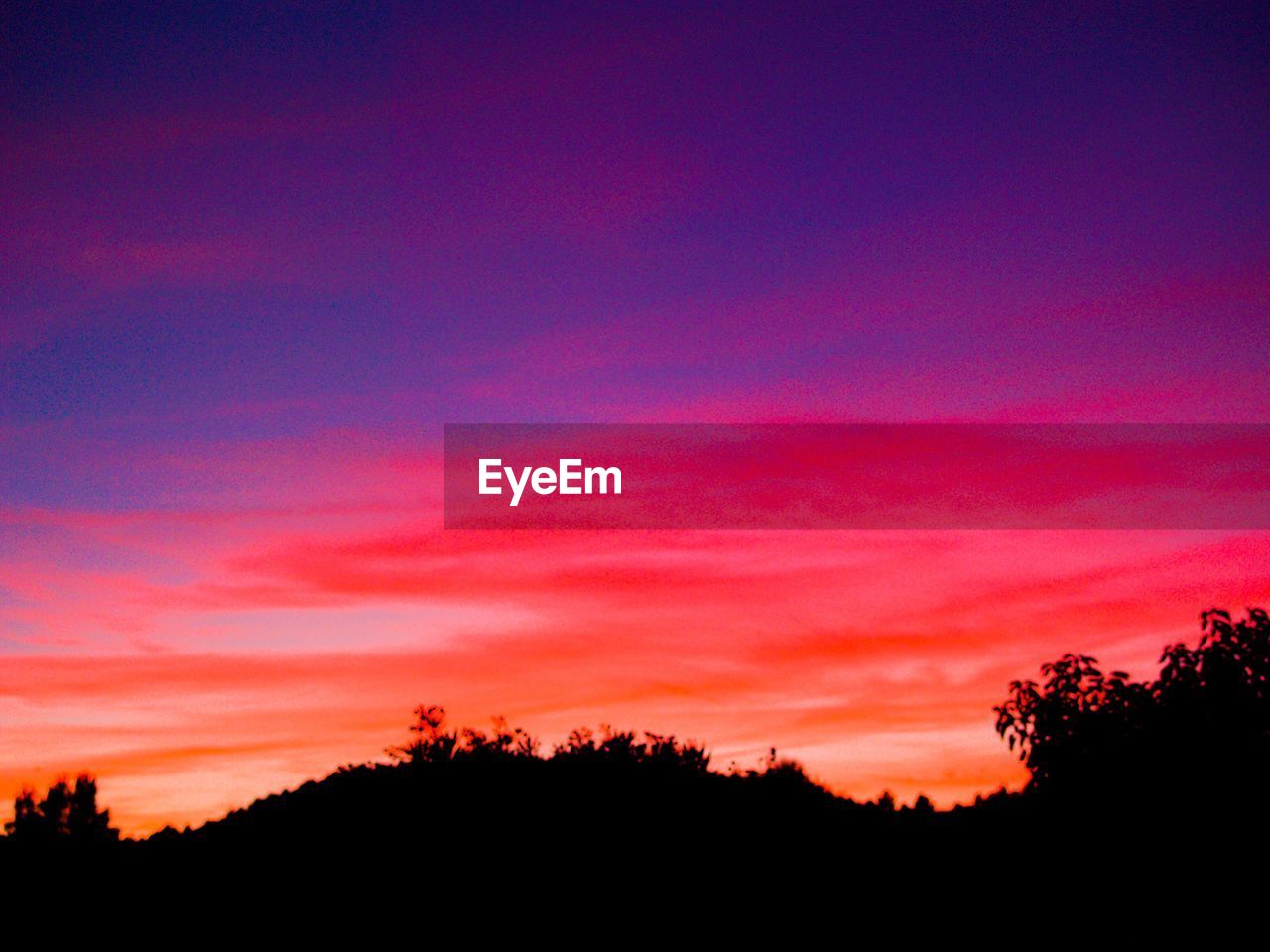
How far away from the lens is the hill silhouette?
2211 cm

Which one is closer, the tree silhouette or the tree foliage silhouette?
the tree foliage silhouette

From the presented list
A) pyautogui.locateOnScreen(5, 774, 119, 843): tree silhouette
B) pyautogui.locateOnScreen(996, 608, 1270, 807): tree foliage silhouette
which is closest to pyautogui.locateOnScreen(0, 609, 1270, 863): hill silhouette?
pyautogui.locateOnScreen(996, 608, 1270, 807): tree foliage silhouette

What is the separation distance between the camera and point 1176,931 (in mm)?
21312

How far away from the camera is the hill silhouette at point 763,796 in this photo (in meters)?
22.1

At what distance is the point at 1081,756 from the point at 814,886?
6.26 metres

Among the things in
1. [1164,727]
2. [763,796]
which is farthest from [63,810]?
[1164,727]

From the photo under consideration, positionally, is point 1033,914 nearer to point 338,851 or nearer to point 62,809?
point 338,851

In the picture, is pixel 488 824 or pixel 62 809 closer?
pixel 488 824

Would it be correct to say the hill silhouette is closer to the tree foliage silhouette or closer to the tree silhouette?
the tree foliage silhouette

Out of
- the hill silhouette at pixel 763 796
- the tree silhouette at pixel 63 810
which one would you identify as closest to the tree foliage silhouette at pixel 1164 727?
the hill silhouette at pixel 763 796

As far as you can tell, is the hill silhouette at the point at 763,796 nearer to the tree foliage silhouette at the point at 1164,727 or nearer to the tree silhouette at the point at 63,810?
the tree foliage silhouette at the point at 1164,727

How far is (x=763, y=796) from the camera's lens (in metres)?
30.8

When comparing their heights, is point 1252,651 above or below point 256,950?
above

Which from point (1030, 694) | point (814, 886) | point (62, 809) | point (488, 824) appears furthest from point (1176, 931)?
point (62, 809)
